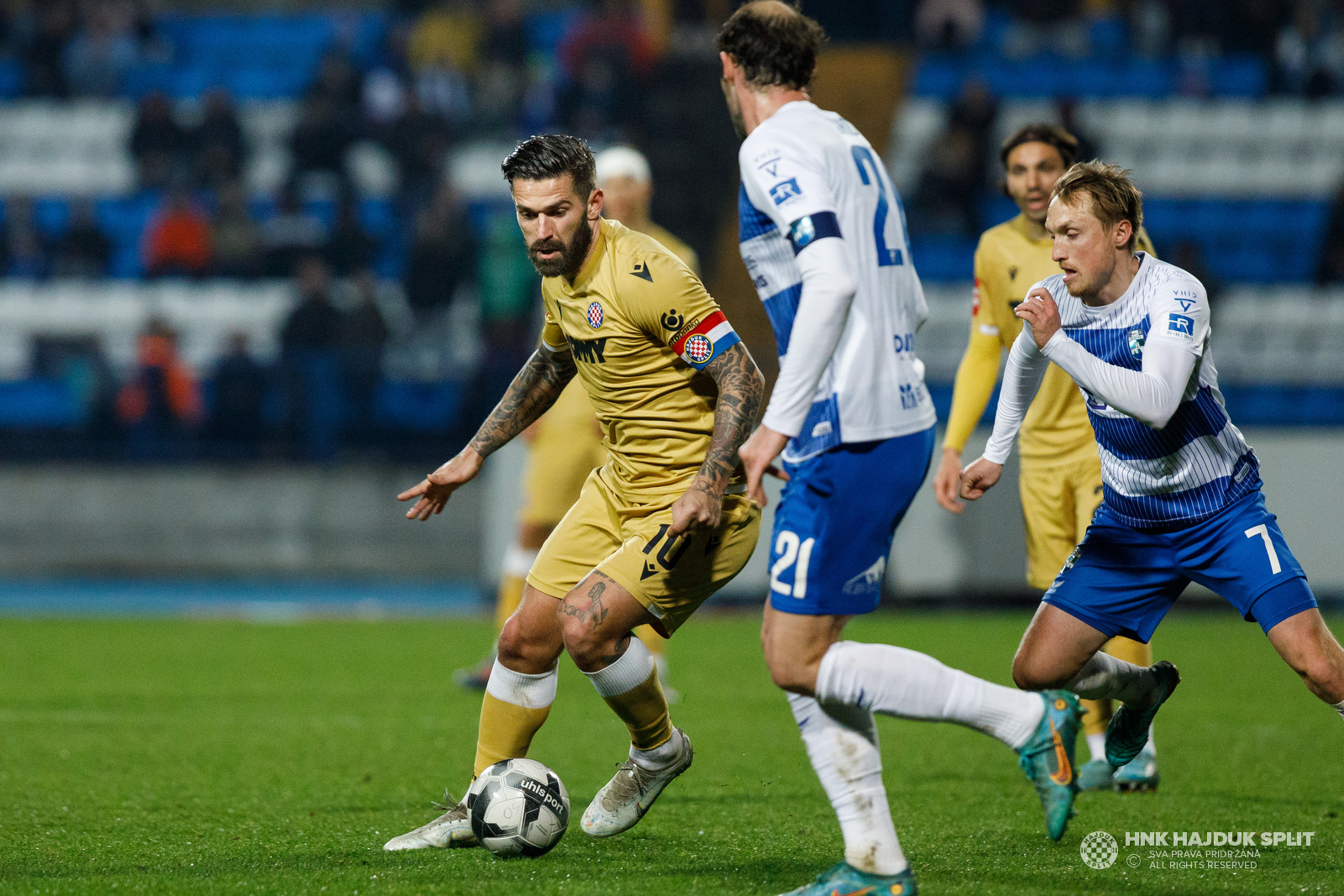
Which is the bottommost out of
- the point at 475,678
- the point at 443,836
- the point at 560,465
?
the point at 475,678

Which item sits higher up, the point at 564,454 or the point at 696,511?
the point at 696,511

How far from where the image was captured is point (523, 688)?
4371 mm

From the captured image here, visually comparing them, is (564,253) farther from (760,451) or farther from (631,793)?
(631,793)

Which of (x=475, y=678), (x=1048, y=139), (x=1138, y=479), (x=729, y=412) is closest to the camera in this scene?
(x=729, y=412)

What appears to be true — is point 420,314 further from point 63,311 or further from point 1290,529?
point 1290,529

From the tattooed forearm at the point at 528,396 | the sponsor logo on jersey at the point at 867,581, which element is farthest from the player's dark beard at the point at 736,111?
the sponsor logo on jersey at the point at 867,581

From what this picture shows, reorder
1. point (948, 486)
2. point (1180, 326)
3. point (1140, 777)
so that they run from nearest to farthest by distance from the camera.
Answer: point (1180, 326) < point (948, 486) < point (1140, 777)

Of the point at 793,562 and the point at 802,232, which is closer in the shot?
the point at 802,232

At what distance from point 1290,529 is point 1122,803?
6761 mm

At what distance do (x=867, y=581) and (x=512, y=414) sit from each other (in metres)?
1.50

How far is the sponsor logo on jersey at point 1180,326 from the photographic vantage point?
151 inches

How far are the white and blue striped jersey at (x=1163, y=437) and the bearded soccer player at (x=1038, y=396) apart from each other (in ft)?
4.02

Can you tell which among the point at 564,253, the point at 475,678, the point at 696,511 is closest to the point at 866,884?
the point at 696,511

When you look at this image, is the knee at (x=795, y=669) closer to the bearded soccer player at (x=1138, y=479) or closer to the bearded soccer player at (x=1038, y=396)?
the bearded soccer player at (x=1138, y=479)
